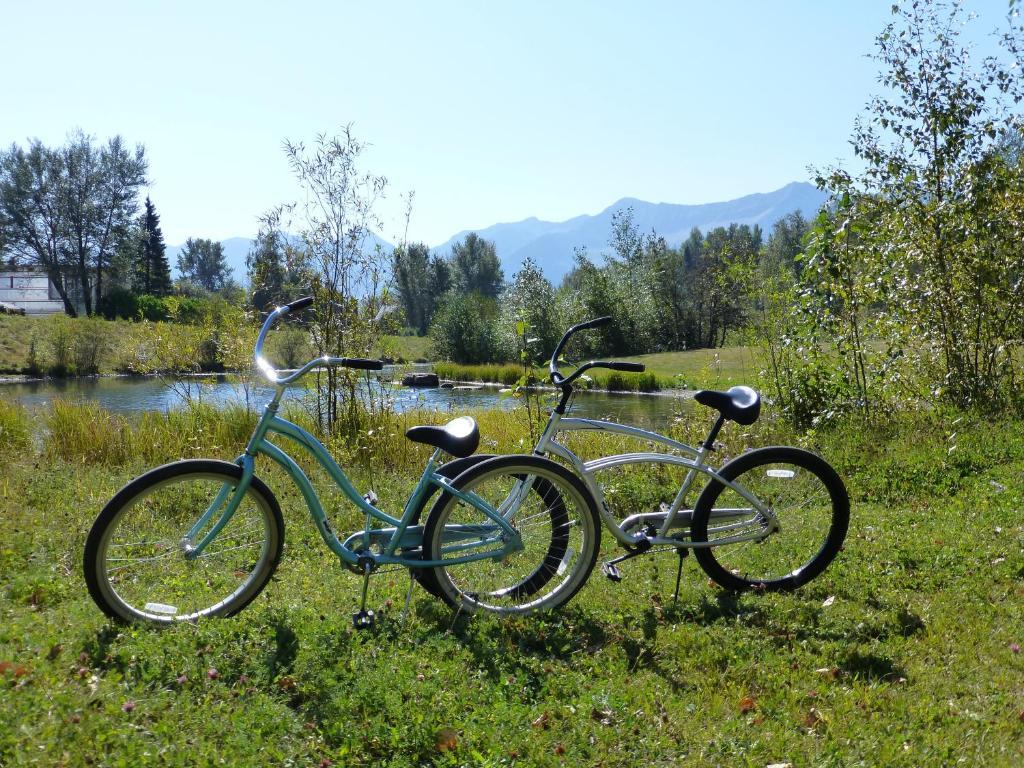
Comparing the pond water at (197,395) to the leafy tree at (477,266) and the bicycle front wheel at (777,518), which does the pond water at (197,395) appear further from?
the leafy tree at (477,266)

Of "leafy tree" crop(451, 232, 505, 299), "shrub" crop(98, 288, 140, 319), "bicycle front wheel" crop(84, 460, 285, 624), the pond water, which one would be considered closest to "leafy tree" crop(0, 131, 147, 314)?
"shrub" crop(98, 288, 140, 319)

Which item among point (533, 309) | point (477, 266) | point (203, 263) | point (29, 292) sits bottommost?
point (533, 309)

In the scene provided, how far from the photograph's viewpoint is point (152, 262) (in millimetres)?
52875

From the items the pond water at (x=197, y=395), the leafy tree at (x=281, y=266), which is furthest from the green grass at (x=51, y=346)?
the leafy tree at (x=281, y=266)

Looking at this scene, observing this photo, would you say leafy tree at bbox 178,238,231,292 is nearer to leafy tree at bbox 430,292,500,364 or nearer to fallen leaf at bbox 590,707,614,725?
leafy tree at bbox 430,292,500,364

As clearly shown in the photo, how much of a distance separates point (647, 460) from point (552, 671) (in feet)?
3.94

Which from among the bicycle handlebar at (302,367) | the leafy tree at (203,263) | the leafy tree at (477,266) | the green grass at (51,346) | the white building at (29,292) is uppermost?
the leafy tree at (203,263)

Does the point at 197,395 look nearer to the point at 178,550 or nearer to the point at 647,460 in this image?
the point at 178,550

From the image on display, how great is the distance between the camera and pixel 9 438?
8.48 meters

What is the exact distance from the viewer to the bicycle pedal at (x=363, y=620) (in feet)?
11.7

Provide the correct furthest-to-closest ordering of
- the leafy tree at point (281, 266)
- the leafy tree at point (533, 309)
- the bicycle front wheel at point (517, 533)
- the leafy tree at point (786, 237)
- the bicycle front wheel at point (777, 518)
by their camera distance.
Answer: the leafy tree at point (786, 237) < the leafy tree at point (533, 309) < the leafy tree at point (281, 266) < the bicycle front wheel at point (777, 518) < the bicycle front wheel at point (517, 533)

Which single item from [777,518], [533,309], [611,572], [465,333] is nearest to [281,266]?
[611,572]

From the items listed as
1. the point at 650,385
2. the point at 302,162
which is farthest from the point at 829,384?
the point at 650,385

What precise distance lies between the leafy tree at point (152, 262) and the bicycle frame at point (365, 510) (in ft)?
171
